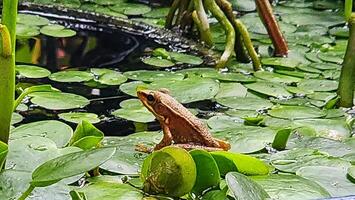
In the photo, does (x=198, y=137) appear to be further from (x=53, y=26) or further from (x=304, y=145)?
(x=53, y=26)

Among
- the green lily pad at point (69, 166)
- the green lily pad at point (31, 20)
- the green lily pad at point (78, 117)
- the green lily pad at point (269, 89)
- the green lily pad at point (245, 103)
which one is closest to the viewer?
the green lily pad at point (69, 166)

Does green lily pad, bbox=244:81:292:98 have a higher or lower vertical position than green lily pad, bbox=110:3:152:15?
higher

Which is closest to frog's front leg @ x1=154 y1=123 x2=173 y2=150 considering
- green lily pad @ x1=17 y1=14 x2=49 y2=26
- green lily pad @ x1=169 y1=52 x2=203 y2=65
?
green lily pad @ x1=169 y1=52 x2=203 y2=65

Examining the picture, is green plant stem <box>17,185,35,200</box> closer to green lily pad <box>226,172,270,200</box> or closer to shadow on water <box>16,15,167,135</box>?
green lily pad <box>226,172,270,200</box>

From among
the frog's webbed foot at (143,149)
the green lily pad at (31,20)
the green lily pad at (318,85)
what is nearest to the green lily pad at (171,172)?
the frog's webbed foot at (143,149)

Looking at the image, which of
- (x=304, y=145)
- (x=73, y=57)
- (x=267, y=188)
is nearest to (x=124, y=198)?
(x=267, y=188)

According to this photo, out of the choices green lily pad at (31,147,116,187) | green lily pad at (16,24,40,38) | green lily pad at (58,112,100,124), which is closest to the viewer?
green lily pad at (31,147,116,187)

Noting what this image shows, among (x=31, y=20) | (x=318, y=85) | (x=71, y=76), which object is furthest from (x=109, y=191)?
→ (x=31, y=20)

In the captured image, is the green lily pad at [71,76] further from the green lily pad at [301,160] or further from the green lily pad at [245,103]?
the green lily pad at [301,160]
